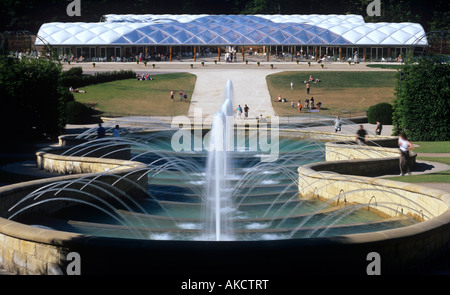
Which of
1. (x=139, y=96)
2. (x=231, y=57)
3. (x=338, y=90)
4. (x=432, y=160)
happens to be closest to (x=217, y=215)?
(x=432, y=160)

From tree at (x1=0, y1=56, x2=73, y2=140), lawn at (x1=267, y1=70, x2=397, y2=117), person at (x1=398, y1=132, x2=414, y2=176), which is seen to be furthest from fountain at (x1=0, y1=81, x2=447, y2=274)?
lawn at (x1=267, y1=70, x2=397, y2=117)

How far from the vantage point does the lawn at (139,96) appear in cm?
4525

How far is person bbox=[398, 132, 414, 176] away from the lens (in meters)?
18.8

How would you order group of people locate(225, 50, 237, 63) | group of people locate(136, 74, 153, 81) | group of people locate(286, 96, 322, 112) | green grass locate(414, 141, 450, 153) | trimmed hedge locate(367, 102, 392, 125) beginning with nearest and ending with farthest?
green grass locate(414, 141, 450, 153)
trimmed hedge locate(367, 102, 392, 125)
group of people locate(286, 96, 322, 112)
group of people locate(136, 74, 153, 81)
group of people locate(225, 50, 237, 63)

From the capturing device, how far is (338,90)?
5309 centimetres

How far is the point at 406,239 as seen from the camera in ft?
31.6

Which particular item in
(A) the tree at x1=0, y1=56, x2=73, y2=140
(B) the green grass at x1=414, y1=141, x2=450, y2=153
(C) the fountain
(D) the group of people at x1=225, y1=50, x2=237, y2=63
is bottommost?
(B) the green grass at x1=414, y1=141, x2=450, y2=153

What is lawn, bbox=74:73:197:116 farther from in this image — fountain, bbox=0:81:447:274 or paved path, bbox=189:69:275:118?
fountain, bbox=0:81:447:274

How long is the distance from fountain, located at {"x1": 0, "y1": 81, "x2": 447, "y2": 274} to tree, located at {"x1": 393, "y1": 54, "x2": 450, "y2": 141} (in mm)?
8933

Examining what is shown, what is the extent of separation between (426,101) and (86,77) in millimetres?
34297

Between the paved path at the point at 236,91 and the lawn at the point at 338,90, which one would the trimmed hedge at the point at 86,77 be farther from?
the lawn at the point at 338,90

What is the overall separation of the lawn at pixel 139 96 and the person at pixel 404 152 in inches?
1057

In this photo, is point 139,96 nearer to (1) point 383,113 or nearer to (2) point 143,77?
(2) point 143,77

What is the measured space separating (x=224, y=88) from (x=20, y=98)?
28.0 metres
